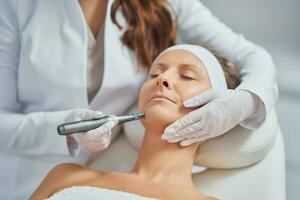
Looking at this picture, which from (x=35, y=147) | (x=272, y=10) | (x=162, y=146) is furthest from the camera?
(x=272, y=10)

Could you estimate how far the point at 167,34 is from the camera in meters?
1.56

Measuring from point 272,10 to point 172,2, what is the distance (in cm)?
54

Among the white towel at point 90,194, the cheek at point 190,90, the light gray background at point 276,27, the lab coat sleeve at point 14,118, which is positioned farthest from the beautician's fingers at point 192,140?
the light gray background at point 276,27

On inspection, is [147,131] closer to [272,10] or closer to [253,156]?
[253,156]

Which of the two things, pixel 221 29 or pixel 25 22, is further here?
pixel 221 29

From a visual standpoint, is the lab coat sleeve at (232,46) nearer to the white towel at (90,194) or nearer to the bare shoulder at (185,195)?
the bare shoulder at (185,195)

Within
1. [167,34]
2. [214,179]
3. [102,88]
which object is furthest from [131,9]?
[214,179]

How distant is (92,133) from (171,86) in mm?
237

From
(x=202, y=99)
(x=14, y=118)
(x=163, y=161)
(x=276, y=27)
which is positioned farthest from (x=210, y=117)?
(x=276, y=27)

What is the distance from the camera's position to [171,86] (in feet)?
Result: 4.16

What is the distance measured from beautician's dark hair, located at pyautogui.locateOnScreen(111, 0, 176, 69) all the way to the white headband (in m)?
0.15

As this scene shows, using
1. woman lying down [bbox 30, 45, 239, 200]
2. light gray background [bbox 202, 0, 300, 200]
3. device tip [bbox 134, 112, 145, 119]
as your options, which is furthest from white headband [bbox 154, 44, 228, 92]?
light gray background [bbox 202, 0, 300, 200]

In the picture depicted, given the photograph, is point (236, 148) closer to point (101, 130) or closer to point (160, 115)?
point (160, 115)

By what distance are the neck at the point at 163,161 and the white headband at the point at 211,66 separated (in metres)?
0.19
